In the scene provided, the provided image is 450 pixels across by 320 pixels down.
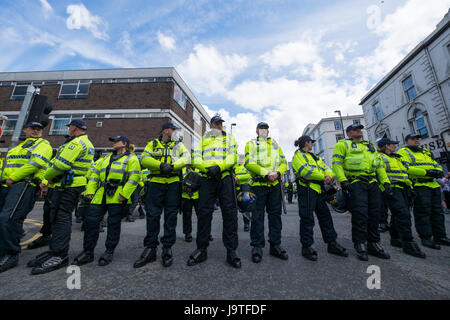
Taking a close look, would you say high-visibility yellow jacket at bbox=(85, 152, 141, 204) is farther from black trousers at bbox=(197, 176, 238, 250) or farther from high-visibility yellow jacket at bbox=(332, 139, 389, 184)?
high-visibility yellow jacket at bbox=(332, 139, 389, 184)

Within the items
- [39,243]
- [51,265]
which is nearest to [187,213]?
[51,265]

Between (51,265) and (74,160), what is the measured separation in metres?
1.49

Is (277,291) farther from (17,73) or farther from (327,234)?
(17,73)

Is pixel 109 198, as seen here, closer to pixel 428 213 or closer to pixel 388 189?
pixel 388 189

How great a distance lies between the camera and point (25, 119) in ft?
12.3

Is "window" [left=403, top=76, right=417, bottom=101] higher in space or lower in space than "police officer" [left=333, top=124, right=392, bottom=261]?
higher

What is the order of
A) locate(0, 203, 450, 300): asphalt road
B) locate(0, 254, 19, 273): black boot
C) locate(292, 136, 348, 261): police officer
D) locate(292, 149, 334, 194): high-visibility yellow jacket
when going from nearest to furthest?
locate(0, 203, 450, 300): asphalt road
locate(0, 254, 19, 273): black boot
locate(292, 136, 348, 261): police officer
locate(292, 149, 334, 194): high-visibility yellow jacket

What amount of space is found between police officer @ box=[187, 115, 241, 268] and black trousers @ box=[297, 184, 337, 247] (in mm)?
1192

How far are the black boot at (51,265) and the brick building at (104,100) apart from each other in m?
13.9

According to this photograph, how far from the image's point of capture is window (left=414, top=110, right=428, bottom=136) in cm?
1479

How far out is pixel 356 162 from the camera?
3408 millimetres

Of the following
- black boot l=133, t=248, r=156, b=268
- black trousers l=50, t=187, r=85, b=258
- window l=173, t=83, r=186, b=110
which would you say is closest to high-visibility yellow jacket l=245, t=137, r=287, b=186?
black boot l=133, t=248, r=156, b=268
